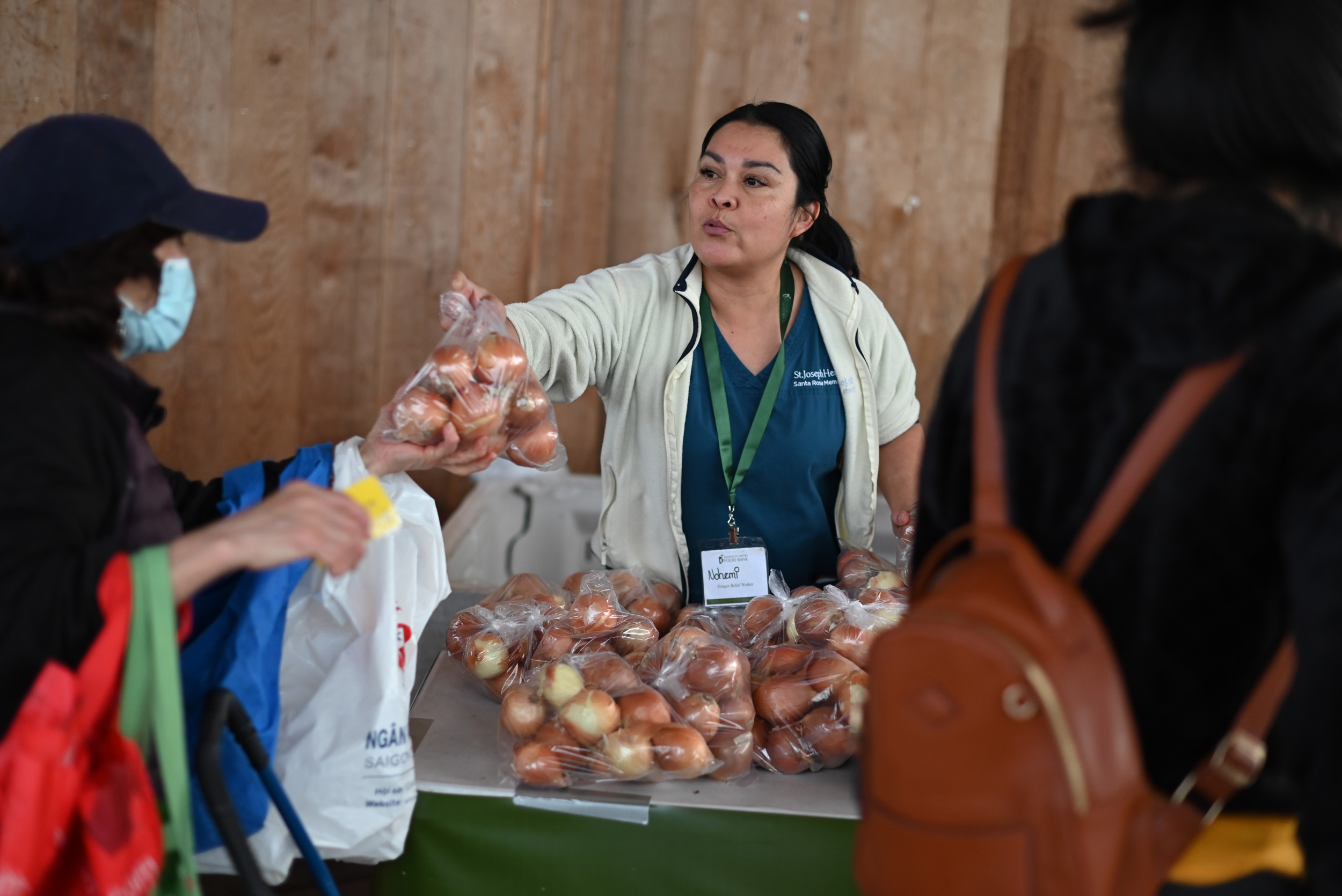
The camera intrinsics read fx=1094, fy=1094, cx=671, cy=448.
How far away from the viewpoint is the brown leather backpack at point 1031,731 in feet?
2.66

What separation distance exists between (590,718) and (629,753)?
7cm

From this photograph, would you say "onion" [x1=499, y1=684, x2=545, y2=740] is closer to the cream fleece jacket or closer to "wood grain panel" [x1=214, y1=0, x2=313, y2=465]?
the cream fleece jacket

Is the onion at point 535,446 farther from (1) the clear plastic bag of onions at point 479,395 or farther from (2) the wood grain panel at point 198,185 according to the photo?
(2) the wood grain panel at point 198,185

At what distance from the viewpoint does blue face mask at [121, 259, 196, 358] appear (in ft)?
3.85

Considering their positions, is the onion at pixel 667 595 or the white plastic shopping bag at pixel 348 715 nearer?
the white plastic shopping bag at pixel 348 715

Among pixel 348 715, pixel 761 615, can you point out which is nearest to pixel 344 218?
pixel 761 615

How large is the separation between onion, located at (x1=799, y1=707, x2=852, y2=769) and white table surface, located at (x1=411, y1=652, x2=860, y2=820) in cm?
3

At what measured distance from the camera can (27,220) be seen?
1089mm

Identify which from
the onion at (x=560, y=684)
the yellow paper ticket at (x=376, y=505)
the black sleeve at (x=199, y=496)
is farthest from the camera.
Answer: the onion at (x=560, y=684)

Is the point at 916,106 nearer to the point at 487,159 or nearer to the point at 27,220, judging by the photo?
the point at 487,159

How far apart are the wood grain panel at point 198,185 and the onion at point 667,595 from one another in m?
1.42

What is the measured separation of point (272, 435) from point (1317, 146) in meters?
2.71

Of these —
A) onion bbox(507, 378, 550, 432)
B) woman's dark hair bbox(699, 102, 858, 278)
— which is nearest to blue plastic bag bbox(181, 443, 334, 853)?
onion bbox(507, 378, 550, 432)

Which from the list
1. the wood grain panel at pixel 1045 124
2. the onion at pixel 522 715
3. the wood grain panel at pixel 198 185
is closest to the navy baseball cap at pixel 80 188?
the onion at pixel 522 715
